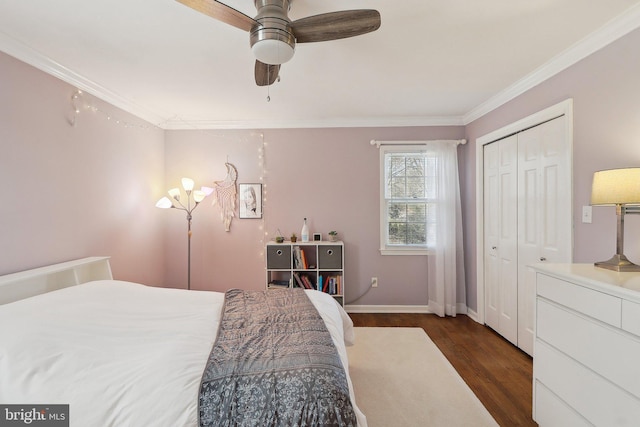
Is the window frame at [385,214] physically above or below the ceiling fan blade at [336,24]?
below

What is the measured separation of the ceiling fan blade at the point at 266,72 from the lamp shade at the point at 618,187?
1.98 m

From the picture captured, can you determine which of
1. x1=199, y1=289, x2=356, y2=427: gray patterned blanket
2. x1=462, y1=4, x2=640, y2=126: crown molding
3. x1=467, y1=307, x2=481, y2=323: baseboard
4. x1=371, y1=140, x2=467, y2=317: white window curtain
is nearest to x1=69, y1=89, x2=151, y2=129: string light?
x1=199, y1=289, x2=356, y2=427: gray patterned blanket

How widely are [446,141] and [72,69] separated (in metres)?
3.86

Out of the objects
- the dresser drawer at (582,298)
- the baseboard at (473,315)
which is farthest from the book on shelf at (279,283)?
the dresser drawer at (582,298)

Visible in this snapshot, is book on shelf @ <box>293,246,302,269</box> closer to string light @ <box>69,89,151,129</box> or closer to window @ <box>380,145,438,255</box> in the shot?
window @ <box>380,145,438,255</box>

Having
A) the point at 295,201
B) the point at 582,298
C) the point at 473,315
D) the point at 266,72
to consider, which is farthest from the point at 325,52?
the point at 473,315

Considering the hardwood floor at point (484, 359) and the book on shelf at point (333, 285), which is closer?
the hardwood floor at point (484, 359)

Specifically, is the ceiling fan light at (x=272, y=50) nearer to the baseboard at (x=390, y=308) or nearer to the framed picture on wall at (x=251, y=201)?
the framed picture on wall at (x=251, y=201)

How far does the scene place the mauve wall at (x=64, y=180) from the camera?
2.02 m

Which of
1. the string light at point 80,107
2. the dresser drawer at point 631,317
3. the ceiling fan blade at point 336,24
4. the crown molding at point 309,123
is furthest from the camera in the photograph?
the crown molding at point 309,123

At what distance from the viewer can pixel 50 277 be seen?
215 centimetres

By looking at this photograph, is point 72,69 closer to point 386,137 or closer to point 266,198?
point 266,198

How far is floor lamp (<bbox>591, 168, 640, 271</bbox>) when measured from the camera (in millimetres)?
1441

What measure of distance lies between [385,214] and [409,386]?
6.83 feet
